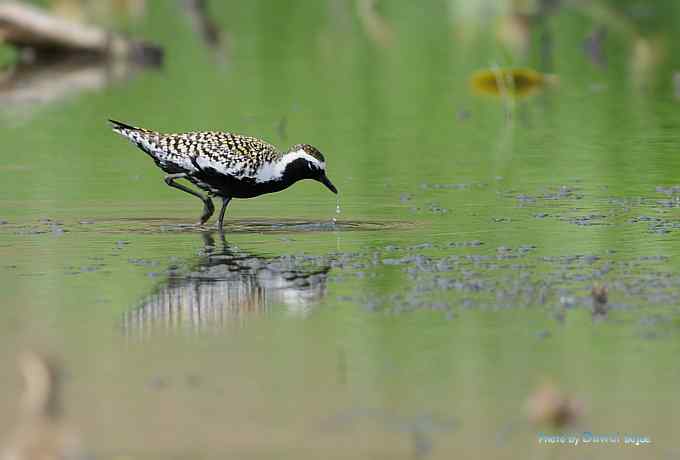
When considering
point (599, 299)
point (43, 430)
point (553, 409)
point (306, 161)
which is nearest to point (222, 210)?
point (306, 161)

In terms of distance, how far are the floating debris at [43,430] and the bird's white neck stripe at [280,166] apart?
6085 mm

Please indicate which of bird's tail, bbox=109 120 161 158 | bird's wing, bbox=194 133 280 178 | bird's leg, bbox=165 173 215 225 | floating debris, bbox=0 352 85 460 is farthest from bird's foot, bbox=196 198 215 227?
floating debris, bbox=0 352 85 460

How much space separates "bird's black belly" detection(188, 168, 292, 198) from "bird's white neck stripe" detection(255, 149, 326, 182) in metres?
0.04

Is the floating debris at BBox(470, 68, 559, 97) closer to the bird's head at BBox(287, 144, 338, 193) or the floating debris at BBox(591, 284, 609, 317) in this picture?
the bird's head at BBox(287, 144, 338, 193)

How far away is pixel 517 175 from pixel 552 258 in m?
3.87

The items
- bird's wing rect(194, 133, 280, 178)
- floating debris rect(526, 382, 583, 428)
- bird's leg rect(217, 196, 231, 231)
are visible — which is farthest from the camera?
bird's wing rect(194, 133, 280, 178)

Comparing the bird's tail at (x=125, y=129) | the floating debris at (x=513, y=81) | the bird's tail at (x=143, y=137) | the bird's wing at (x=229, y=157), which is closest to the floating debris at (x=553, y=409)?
the bird's wing at (x=229, y=157)

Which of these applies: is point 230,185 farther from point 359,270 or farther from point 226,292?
point 226,292

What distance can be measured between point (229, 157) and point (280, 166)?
0.42 metres

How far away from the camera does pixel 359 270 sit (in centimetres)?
952

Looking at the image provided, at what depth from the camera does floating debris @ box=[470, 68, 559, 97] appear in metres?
18.4

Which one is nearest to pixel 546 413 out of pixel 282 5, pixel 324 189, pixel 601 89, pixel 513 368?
pixel 513 368

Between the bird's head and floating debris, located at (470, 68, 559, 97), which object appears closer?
the bird's head

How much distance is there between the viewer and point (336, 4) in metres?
29.0
